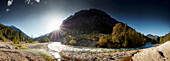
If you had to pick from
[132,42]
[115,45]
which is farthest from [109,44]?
[132,42]

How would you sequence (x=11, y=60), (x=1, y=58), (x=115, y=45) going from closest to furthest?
(x=1, y=58) < (x=11, y=60) < (x=115, y=45)

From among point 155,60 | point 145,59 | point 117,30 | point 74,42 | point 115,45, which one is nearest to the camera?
point 155,60

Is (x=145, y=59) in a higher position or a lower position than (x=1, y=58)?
lower

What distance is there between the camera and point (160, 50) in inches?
417

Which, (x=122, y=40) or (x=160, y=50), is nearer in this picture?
(x=160, y=50)

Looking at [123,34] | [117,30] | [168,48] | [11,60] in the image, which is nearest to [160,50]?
[168,48]

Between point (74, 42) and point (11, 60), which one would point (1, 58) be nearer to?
point (11, 60)

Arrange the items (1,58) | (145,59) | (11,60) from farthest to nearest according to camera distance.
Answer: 1. (145,59)
2. (11,60)
3. (1,58)

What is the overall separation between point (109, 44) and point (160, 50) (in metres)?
49.7

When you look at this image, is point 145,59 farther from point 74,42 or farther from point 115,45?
point 74,42

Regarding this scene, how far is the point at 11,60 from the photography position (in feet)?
21.2

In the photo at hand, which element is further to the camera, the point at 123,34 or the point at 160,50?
the point at 123,34

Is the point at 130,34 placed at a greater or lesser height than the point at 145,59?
greater

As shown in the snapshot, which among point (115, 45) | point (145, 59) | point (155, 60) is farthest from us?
point (115, 45)
